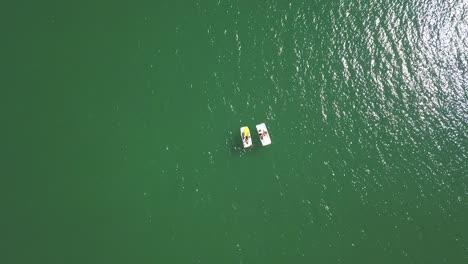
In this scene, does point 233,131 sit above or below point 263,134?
above

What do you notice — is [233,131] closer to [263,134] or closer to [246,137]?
[246,137]

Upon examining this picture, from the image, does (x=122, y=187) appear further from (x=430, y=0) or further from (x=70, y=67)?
(x=430, y=0)

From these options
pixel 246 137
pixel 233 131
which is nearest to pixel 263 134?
pixel 246 137
